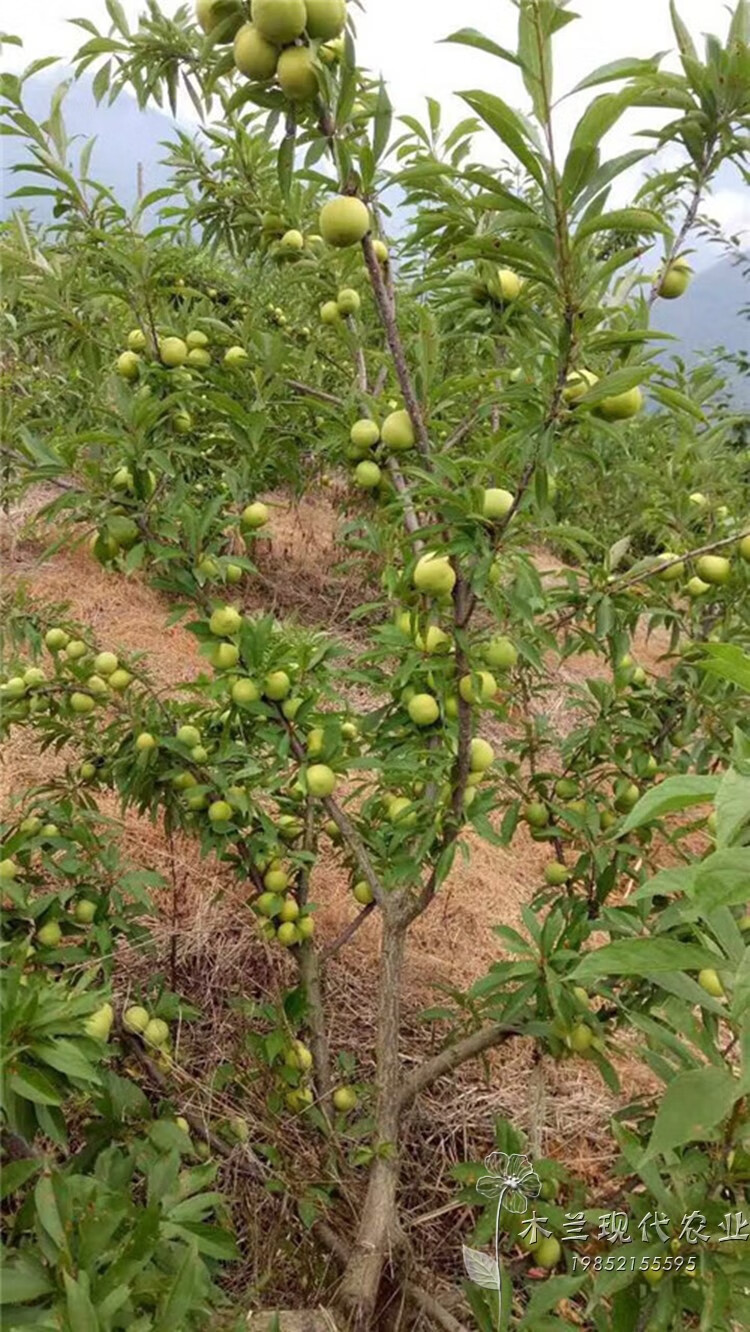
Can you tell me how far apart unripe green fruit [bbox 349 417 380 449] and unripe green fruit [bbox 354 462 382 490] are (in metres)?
0.03

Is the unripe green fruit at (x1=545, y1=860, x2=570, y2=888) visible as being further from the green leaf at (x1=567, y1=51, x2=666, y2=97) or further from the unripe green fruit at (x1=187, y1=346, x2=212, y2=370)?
the green leaf at (x1=567, y1=51, x2=666, y2=97)

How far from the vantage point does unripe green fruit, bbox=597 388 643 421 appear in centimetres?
114

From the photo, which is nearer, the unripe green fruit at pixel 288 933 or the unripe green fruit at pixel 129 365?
the unripe green fruit at pixel 129 365

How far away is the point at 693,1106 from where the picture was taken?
0.79m

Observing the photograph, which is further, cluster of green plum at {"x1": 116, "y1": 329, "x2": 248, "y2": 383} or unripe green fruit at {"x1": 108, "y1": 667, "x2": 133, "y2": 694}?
unripe green fruit at {"x1": 108, "y1": 667, "x2": 133, "y2": 694}

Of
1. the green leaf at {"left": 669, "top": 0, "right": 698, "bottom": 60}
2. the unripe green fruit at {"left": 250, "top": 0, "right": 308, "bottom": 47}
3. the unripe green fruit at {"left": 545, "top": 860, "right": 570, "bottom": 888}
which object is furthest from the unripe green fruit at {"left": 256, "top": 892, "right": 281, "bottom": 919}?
the green leaf at {"left": 669, "top": 0, "right": 698, "bottom": 60}

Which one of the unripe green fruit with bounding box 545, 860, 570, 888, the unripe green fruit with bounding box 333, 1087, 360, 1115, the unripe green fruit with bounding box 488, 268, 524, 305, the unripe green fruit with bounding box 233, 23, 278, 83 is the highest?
the unripe green fruit with bounding box 233, 23, 278, 83

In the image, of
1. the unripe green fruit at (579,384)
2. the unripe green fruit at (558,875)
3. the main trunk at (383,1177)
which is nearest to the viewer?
the unripe green fruit at (579,384)

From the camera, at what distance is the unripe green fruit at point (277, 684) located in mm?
1485

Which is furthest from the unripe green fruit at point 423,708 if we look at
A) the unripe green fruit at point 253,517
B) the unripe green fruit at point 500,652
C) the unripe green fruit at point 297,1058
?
the unripe green fruit at point 297,1058

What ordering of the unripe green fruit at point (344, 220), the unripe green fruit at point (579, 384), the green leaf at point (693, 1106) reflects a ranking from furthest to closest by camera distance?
1. the unripe green fruit at point (579, 384)
2. the unripe green fruit at point (344, 220)
3. the green leaf at point (693, 1106)

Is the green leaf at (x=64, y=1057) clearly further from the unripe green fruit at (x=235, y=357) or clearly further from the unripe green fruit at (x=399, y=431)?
the unripe green fruit at (x=235, y=357)

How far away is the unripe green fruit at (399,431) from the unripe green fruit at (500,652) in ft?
1.16

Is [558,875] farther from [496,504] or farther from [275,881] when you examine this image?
[496,504]
